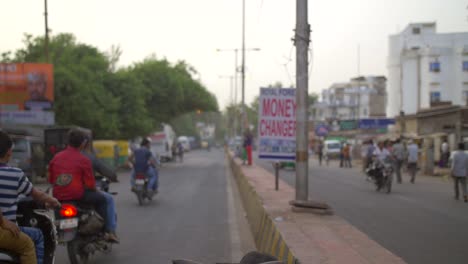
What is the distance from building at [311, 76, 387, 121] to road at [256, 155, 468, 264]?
241 ft

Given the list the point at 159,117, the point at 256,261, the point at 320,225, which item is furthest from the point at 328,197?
the point at 159,117

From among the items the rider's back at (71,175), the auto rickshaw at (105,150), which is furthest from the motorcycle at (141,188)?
the auto rickshaw at (105,150)

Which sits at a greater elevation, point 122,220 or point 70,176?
point 70,176

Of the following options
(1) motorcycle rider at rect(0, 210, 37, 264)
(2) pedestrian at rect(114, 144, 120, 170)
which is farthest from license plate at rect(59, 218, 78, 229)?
(2) pedestrian at rect(114, 144, 120, 170)

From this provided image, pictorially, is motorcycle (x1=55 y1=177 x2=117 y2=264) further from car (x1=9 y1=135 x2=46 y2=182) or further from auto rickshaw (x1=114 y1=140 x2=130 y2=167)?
auto rickshaw (x1=114 y1=140 x2=130 y2=167)

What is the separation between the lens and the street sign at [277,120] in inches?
470

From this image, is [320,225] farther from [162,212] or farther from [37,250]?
[162,212]

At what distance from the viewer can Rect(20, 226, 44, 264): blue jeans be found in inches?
198

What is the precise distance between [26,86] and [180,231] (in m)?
24.1

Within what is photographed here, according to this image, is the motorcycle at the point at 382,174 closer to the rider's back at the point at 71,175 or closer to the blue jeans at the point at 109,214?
the blue jeans at the point at 109,214

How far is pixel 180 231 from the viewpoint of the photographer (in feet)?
35.5

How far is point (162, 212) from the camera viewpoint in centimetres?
1398

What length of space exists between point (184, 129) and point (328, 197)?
113 metres

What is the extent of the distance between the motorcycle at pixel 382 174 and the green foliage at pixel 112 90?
760 inches
